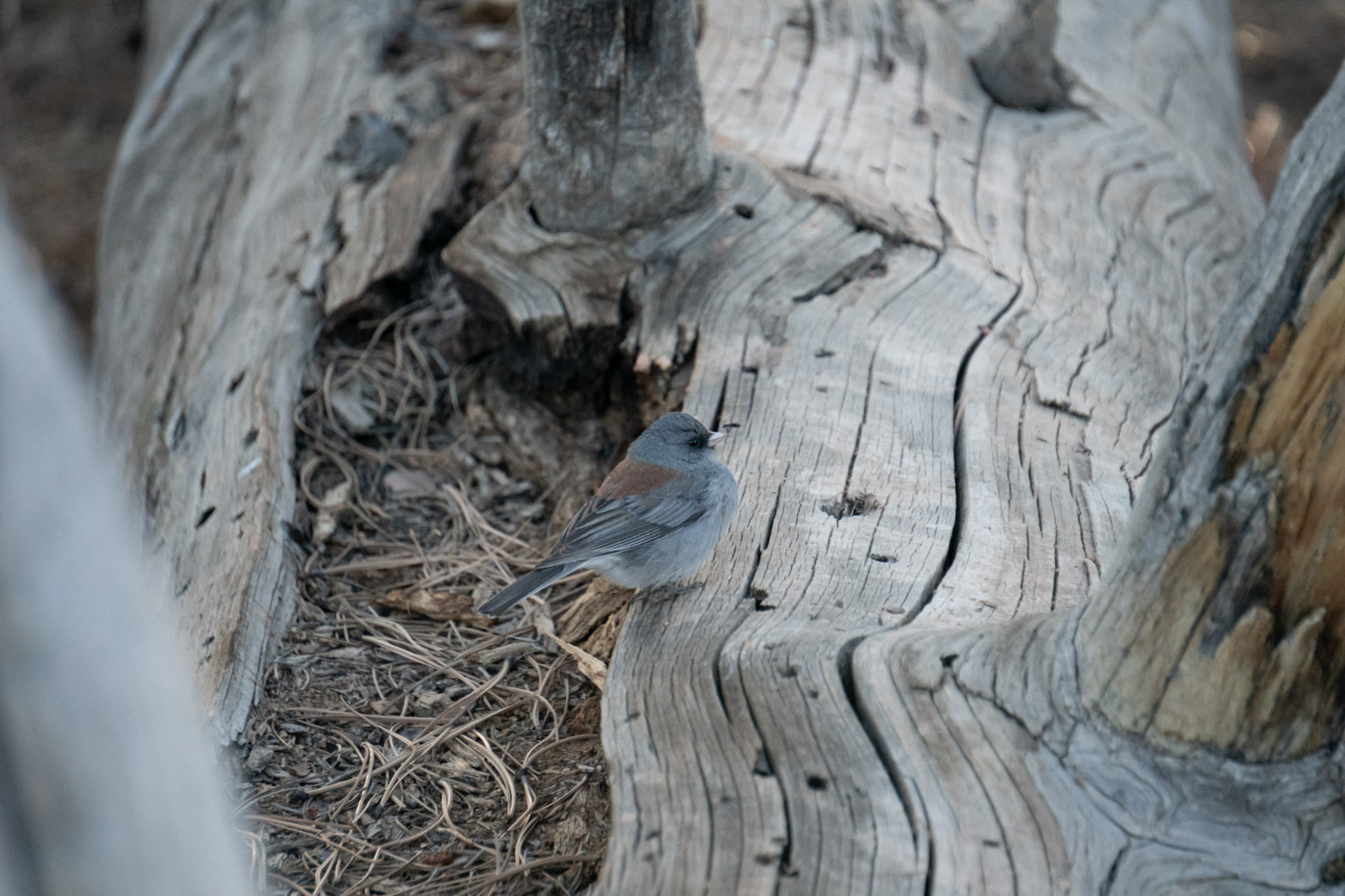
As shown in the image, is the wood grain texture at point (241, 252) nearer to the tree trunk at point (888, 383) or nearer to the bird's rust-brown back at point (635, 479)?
the tree trunk at point (888, 383)

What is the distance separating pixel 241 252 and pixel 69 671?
3.66m

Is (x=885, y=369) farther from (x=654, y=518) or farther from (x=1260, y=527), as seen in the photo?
(x=1260, y=527)

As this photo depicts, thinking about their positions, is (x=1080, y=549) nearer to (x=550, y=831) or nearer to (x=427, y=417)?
(x=550, y=831)

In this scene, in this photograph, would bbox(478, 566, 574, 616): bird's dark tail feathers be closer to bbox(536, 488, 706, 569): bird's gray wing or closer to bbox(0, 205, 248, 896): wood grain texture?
bbox(536, 488, 706, 569): bird's gray wing

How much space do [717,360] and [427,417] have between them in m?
1.14

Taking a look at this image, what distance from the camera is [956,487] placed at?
3.11 meters

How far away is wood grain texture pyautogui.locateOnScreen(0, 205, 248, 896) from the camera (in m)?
1.14

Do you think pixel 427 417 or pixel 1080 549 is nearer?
pixel 1080 549

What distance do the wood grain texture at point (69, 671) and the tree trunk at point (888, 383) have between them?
1001mm

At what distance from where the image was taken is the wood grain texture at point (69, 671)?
1.14 metres

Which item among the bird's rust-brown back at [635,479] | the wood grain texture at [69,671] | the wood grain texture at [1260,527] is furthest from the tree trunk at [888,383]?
the wood grain texture at [69,671]

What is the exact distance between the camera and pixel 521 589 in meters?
2.90

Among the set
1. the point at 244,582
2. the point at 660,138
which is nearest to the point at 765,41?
the point at 660,138

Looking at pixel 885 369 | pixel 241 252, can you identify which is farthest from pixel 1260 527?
pixel 241 252
